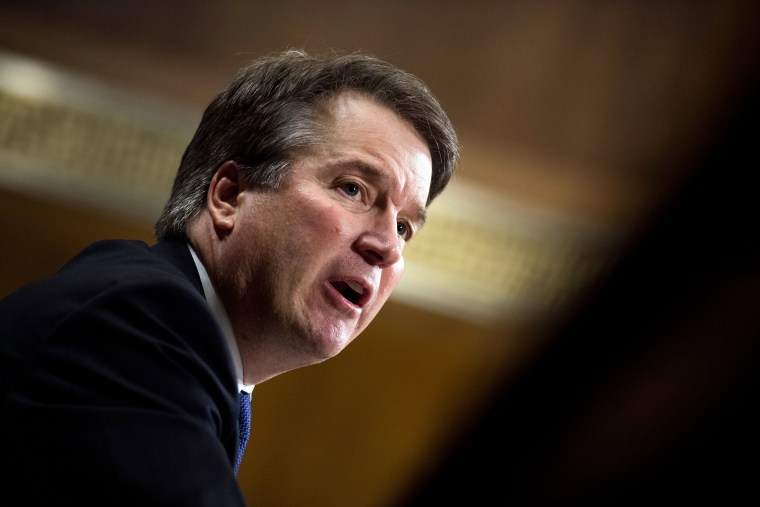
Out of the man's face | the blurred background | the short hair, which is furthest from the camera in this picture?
the blurred background

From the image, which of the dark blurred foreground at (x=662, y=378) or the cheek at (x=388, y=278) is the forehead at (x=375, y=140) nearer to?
the cheek at (x=388, y=278)

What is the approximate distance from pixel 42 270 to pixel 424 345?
1.19 metres

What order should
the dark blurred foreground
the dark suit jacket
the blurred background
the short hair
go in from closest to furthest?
the dark blurred foreground
the dark suit jacket
the short hair
the blurred background

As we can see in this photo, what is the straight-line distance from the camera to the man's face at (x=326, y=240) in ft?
3.23

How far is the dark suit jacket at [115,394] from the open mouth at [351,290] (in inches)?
12.0

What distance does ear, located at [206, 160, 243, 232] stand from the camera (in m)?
1.05

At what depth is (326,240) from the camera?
1006 mm

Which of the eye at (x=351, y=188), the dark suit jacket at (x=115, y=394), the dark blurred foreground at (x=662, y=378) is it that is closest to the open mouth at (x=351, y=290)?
the eye at (x=351, y=188)

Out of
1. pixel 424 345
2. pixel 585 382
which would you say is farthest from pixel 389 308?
pixel 585 382

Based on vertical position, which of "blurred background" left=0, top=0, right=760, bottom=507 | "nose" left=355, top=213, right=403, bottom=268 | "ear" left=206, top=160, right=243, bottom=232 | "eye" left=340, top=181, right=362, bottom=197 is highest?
"eye" left=340, top=181, right=362, bottom=197

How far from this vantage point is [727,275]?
0.13m

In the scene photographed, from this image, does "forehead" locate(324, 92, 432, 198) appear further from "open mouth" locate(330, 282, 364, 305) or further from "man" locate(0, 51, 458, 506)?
"open mouth" locate(330, 282, 364, 305)

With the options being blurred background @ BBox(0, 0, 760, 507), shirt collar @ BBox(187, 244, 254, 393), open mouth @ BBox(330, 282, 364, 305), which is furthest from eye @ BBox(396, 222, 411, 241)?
blurred background @ BBox(0, 0, 760, 507)

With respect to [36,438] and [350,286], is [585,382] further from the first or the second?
[350,286]
